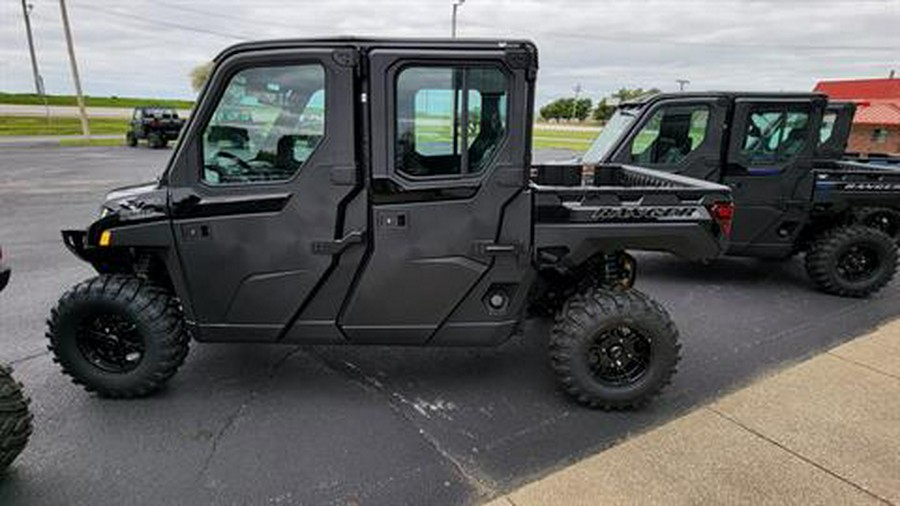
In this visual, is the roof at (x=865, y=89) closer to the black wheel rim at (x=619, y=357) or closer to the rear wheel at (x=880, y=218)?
the rear wheel at (x=880, y=218)

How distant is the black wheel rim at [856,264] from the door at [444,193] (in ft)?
14.4

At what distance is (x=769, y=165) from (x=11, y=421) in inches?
263

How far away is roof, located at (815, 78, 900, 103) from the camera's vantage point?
103 ft

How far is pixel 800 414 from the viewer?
10.6ft

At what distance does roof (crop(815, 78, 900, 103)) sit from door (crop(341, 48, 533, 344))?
3548 centimetres

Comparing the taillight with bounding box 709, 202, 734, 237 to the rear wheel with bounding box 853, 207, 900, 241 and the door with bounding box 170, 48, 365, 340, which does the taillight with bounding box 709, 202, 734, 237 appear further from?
the rear wheel with bounding box 853, 207, 900, 241

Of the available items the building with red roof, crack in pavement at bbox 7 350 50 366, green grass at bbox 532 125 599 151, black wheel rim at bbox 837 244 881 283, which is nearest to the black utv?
crack in pavement at bbox 7 350 50 366

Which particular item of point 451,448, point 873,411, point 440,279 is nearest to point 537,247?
point 440,279

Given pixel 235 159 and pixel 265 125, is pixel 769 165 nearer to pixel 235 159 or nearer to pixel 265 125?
pixel 265 125

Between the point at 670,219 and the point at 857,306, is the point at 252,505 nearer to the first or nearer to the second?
the point at 670,219

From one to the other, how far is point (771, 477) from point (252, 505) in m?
2.47

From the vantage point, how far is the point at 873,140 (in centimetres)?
2747

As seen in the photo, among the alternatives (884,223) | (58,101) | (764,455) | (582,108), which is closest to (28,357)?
(764,455)

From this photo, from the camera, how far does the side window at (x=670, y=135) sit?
5.94 meters
